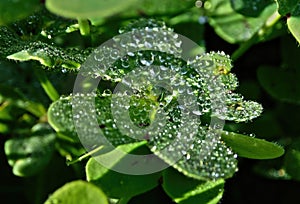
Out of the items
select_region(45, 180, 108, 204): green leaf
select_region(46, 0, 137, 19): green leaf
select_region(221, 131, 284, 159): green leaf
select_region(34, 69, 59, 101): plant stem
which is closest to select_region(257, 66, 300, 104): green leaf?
select_region(221, 131, 284, 159): green leaf

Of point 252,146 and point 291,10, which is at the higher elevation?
point 291,10

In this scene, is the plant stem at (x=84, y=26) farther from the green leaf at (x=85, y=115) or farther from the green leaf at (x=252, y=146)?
the green leaf at (x=252, y=146)

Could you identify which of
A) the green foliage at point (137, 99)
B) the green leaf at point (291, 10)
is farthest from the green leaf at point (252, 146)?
the green leaf at point (291, 10)

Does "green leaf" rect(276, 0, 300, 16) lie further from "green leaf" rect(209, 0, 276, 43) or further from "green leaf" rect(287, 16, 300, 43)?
"green leaf" rect(209, 0, 276, 43)

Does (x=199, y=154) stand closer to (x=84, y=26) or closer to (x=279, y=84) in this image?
(x=84, y=26)

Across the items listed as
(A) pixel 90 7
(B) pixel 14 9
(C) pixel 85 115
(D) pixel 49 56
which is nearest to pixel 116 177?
(C) pixel 85 115

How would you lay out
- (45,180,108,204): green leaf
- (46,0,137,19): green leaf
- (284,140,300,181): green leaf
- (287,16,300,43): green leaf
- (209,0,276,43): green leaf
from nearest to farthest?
(46,0,137,19): green leaf
(45,180,108,204): green leaf
(287,16,300,43): green leaf
(284,140,300,181): green leaf
(209,0,276,43): green leaf
